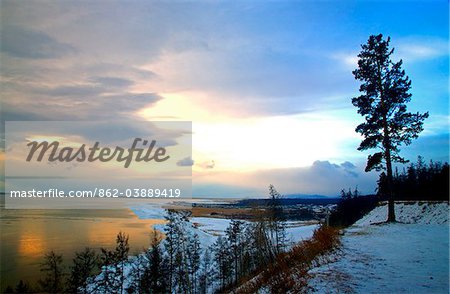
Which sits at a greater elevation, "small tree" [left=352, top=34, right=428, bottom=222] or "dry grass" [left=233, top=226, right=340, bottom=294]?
"small tree" [left=352, top=34, right=428, bottom=222]

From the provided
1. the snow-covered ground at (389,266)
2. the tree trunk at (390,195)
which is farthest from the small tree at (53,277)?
the tree trunk at (390,195)

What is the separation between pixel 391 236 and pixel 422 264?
20.3 ft

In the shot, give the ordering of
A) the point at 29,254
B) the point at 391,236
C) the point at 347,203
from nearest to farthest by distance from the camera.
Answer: the point at 391,236
the point at 29,254
the point at 347,203

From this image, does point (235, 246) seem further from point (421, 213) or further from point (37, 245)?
point (37, 245)

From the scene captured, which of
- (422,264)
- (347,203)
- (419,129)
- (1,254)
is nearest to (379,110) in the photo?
(419,129)

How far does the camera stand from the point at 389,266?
8.96m

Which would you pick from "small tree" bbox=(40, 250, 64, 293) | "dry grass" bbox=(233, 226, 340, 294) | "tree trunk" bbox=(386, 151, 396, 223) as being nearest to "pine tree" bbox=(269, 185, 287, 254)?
"dry grass" bbox=(233, 226, 340, 294)

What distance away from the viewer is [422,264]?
9.31 metres

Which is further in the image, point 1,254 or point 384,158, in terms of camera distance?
point 1,254

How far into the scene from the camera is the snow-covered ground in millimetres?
7258

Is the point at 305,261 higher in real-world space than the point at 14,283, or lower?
higher

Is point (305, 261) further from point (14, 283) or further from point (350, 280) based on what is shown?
point (14, 283)

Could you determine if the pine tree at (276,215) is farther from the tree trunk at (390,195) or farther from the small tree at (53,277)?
the small tree at (53,277)

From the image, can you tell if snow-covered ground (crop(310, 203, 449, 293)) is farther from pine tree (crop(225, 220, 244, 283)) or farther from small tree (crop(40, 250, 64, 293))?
pine tree (crop(225, 220, 244, 283))
